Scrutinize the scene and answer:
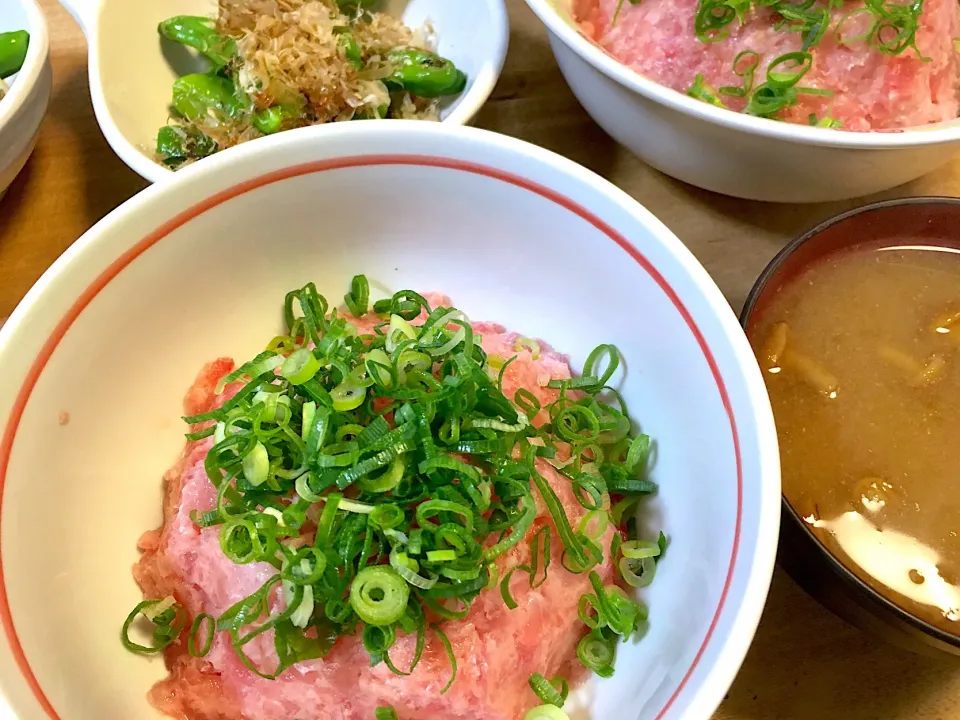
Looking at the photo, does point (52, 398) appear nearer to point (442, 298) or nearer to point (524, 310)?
point (442, 298)

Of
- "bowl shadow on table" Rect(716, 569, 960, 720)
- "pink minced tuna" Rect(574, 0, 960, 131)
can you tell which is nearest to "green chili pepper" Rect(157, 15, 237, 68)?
"pink minced tuna" Rect(574, 0, 960, 131)

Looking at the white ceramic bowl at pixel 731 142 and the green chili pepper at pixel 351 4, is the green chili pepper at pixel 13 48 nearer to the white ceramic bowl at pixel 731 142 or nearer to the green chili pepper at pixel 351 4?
the green chili pepper at pixel 351 4

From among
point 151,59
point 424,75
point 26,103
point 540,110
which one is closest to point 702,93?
point 540,110

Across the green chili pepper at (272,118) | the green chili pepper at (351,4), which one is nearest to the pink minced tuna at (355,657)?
the green chili pepper at (272,118)

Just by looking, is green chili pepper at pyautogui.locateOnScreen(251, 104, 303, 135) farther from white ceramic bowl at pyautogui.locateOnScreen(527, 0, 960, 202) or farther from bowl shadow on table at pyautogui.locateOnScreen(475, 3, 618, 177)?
white ceramic bowl at pyautogui.locateOnScreen(527, 0, 960, 202)

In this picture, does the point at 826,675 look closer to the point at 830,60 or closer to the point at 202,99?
the point at 830,60
